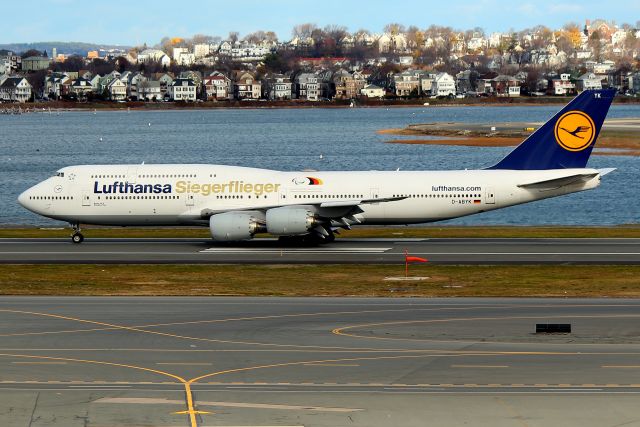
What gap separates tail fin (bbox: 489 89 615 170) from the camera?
195 feet

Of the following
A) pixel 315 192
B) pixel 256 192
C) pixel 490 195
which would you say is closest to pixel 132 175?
pixel 256 192

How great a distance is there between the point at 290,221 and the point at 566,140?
1423 cm

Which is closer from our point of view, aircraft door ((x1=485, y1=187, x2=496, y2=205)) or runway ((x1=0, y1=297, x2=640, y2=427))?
runway ((x1=0, y1=297, x2=640, y2=427))

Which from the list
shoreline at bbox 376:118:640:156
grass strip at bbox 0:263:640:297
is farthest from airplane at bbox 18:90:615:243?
shoreline at bbox 376:118:640:156

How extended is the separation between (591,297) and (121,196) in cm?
2696

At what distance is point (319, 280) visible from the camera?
4647 cm

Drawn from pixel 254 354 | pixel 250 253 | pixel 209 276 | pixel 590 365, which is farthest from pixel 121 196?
pixel 590 365

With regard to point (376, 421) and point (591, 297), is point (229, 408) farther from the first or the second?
point (591, 297)

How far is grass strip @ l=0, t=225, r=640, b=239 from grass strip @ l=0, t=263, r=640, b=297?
13.8 m

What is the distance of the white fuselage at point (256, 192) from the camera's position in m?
58.4

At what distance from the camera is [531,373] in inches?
1132

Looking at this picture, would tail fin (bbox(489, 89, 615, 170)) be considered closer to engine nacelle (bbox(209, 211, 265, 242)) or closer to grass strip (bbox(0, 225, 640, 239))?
grass strip (bbox(0, 225, 640, 239))

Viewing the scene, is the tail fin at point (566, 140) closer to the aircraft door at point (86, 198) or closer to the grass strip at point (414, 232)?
the grass strip at point (414, 232)

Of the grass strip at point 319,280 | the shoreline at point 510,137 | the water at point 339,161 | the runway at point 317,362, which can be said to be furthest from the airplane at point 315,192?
the shoreline at point 510,137
